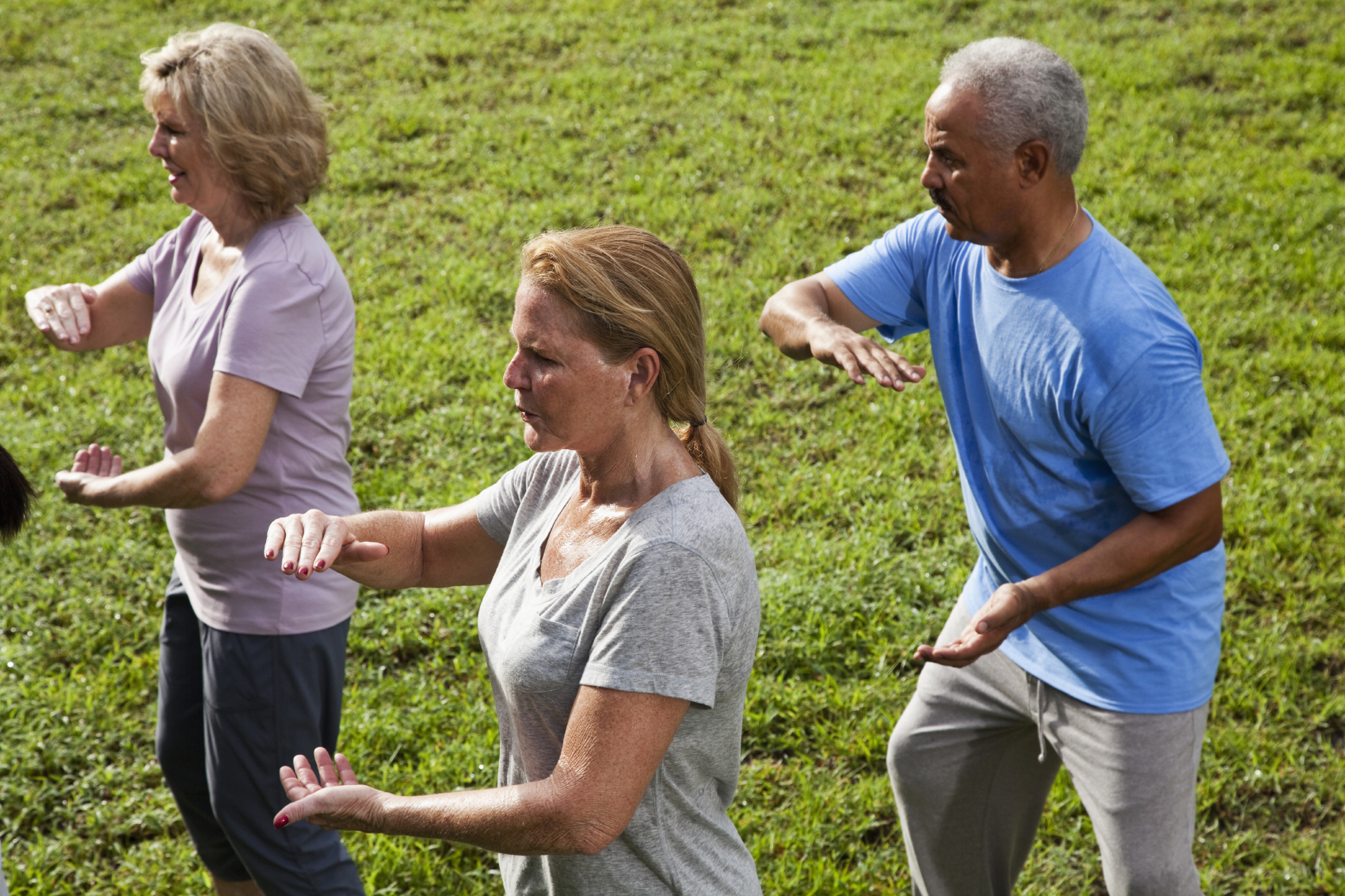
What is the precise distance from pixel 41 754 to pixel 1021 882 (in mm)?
3386

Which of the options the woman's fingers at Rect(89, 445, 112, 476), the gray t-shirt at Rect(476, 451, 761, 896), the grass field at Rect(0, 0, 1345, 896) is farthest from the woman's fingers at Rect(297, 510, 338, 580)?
the grass field at Rect(0, 0, 1345, 896)

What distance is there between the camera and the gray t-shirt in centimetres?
203

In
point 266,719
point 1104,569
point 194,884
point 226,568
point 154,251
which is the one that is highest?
point 154,251

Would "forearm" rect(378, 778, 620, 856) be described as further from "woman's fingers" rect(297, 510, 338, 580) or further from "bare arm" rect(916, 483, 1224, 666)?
"bare arm" rect(916, 483, 1224, 666)

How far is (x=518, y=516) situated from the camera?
2537mm

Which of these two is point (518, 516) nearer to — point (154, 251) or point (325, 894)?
point (325, 894)

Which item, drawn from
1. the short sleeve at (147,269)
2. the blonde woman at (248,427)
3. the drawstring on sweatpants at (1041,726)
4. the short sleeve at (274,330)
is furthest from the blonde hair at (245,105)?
the drawstring on sweatpants at (1041,726)

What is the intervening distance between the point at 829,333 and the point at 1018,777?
132cm

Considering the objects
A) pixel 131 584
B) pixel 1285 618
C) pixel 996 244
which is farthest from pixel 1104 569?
pixel 131 584

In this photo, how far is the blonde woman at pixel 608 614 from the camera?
2.03 metres

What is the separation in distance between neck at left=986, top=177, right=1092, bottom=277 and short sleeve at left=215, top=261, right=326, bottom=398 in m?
1.71

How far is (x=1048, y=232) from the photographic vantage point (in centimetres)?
274

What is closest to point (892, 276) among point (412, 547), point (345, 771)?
point (412, 547)

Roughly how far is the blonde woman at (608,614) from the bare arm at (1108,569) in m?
0.65
